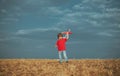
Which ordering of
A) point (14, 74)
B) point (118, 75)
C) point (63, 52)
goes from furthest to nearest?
point (63, 52), point (14, 74), point (118, 75)

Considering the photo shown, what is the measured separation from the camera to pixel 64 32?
19.8 m

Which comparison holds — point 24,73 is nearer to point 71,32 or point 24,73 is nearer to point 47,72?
point 47,72

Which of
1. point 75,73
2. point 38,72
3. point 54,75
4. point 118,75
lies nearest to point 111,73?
point 118,75

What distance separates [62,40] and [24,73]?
6.65 m

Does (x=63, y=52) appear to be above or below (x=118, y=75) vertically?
above

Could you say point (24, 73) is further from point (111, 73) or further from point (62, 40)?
point (62, 40)

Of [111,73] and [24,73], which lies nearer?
[111,73]

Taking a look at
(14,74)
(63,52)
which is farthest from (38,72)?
(63,52)

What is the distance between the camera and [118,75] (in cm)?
1228

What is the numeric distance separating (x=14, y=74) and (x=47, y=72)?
1811mm

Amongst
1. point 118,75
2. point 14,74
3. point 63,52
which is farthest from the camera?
point 63,52

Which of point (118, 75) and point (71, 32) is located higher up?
point (71, 32)

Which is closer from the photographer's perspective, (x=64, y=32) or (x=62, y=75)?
(x=62, y=75)

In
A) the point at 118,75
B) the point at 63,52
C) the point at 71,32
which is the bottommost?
the point at 118,75
